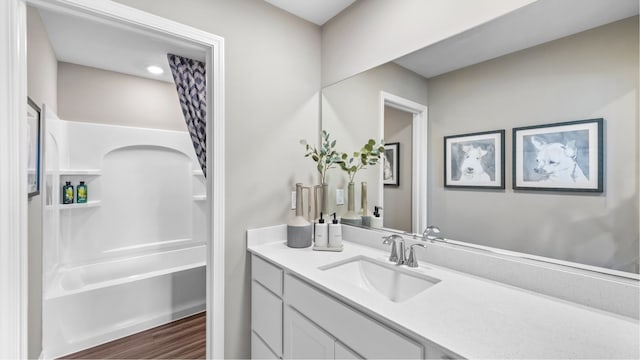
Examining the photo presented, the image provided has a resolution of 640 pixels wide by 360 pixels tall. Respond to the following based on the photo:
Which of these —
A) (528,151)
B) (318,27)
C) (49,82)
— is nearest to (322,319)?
(528,151)

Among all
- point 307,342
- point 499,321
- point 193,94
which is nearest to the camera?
point 499,321

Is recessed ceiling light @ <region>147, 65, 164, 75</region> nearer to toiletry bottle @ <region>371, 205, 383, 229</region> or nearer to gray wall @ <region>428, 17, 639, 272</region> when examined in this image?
toiletry bottle @ <region>371, 205, 383, 229</region>

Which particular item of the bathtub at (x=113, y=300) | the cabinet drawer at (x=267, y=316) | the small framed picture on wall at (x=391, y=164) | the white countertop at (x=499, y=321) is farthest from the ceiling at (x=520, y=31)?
the bathtub at (x=113, y=300)

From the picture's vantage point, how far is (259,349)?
1.59m

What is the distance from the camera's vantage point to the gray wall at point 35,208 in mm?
1532

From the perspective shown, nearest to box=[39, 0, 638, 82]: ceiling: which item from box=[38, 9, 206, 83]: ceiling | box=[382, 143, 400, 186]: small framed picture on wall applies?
box=[38, 9, 206, 83]: ceiling

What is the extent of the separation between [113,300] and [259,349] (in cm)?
145

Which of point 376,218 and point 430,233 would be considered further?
point 376,218

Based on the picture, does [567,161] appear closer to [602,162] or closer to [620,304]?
[602,162]

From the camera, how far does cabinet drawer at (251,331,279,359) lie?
1.49 meters

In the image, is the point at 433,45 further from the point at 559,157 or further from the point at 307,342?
the point at 307,342

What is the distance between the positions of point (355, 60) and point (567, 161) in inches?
51.0

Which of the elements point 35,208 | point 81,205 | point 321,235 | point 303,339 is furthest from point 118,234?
point 303,339
